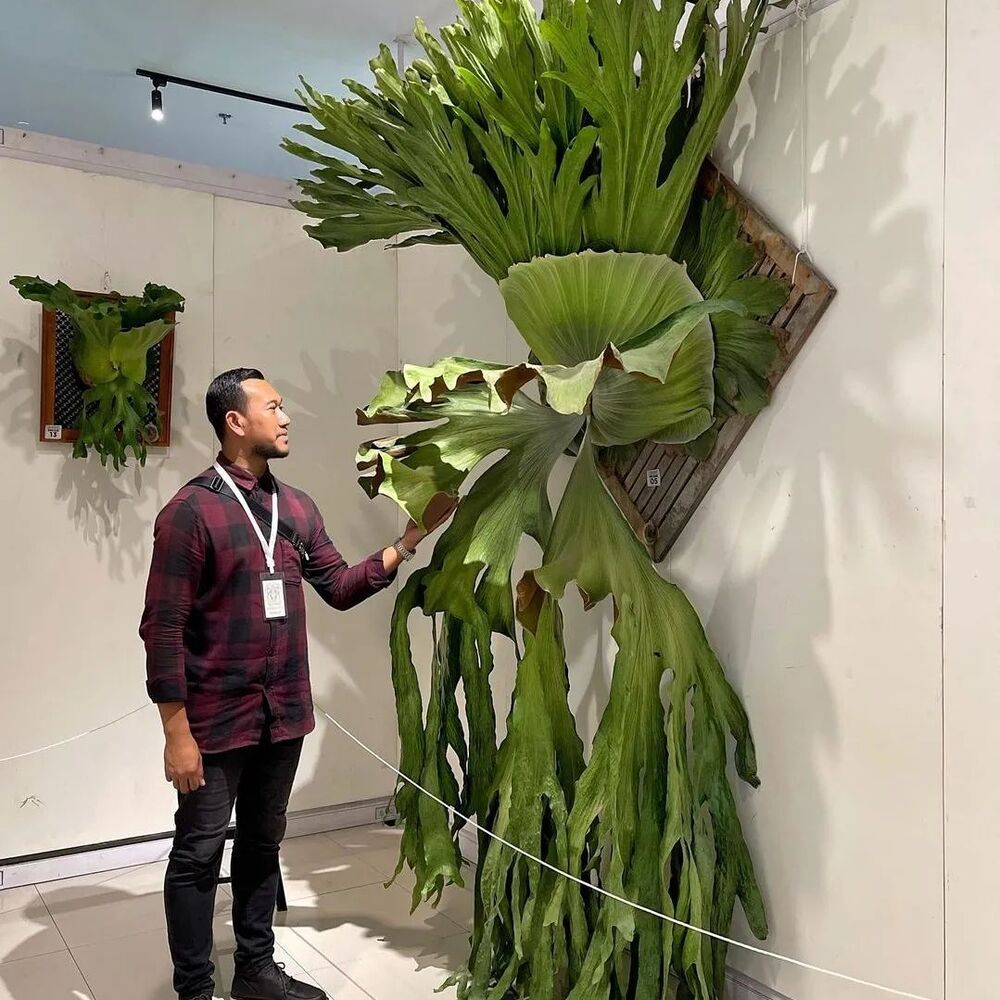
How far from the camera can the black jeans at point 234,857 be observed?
2.39m

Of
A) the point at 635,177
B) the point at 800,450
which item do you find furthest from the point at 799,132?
the point at 800,450

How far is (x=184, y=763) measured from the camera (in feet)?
7.62

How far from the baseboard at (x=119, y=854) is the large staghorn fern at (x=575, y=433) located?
4.63 feet

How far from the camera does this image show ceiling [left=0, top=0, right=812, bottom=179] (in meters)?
3.84

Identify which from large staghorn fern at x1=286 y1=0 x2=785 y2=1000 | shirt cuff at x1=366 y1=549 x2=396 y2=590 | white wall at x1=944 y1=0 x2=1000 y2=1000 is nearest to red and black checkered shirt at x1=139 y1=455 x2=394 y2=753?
shirt cuff at x1=366 y1=549 x2=396 y2=590

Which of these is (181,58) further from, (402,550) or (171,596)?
(171,596)

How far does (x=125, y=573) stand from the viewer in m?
3.47

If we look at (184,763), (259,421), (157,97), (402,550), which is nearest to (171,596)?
(184,763)

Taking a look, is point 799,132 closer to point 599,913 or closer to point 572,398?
point 572,398

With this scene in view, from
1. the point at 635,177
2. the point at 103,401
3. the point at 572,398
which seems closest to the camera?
the point at 572,398

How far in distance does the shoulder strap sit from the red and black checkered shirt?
0.02 meters

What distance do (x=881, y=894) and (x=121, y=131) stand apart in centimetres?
504

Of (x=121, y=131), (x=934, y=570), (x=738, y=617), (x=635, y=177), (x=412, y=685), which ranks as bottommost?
(x=412, y=685)

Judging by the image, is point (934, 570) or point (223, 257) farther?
point (223, 257)
